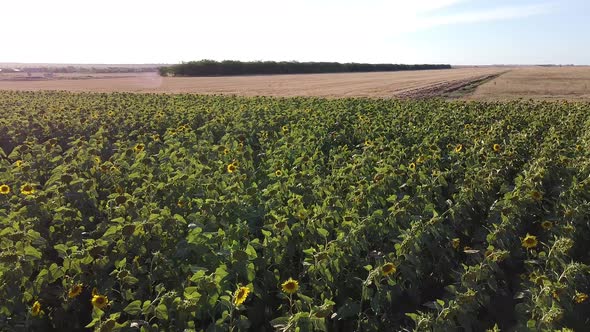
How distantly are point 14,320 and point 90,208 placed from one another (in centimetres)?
160

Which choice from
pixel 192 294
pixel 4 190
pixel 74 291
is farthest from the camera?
pixel 4 190

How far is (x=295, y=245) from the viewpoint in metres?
3.63

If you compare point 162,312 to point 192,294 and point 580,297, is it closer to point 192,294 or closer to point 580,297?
point 192,294

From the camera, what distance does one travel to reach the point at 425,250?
12.8 ft

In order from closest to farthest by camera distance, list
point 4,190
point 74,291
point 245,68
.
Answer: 1. point 74,291
2. point 4,190
3. point 245,68

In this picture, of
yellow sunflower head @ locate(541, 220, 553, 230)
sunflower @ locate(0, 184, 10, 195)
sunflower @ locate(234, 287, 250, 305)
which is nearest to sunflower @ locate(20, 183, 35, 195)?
sunflower @ locate(0, 184, 10, 195)

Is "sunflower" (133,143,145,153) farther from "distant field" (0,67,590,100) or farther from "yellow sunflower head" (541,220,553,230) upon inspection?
"distant field" (0,67,590,100)

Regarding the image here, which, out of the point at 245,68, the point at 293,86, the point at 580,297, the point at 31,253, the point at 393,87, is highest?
the point at 245,68

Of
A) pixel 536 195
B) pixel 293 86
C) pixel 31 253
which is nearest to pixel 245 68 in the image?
pixel 293 86

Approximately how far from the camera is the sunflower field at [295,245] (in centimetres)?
290

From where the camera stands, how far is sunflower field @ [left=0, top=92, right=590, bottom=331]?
9.51 feet

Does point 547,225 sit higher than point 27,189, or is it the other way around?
point 27,189

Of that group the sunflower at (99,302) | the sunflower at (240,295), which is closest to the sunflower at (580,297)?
the sunflower at (240,295)

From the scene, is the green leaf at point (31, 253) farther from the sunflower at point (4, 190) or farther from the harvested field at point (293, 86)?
the harvested field at point (293, 86)
